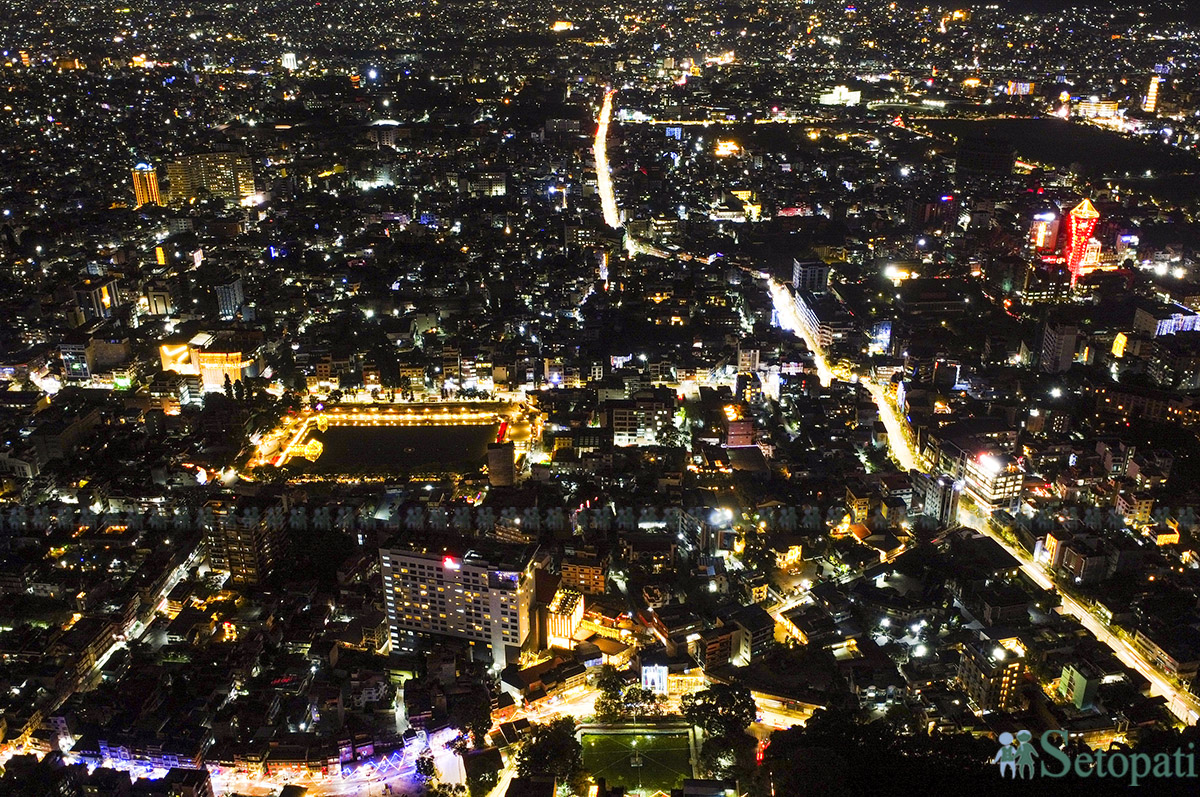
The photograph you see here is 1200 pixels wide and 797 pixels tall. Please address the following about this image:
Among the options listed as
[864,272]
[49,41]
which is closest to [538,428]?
[864,272]

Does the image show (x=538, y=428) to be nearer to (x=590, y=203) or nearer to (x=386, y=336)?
(x=386, y=336)

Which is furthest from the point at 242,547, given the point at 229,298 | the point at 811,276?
the point at 811,276

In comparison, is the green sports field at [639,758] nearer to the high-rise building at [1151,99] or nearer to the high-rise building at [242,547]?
the high-rise building at [242,547]

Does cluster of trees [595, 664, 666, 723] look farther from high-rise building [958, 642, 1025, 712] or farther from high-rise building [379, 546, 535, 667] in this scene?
high-rise building [958, 642, 1025, 712]

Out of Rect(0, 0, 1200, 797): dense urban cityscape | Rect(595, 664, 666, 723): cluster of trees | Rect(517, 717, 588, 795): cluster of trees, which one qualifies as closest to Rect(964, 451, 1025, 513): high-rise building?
Rect(0, 0, 1200, 797): dense urban cityscape

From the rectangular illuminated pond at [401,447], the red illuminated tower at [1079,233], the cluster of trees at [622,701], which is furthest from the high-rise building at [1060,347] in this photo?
the cluster of trees at [622,701]
